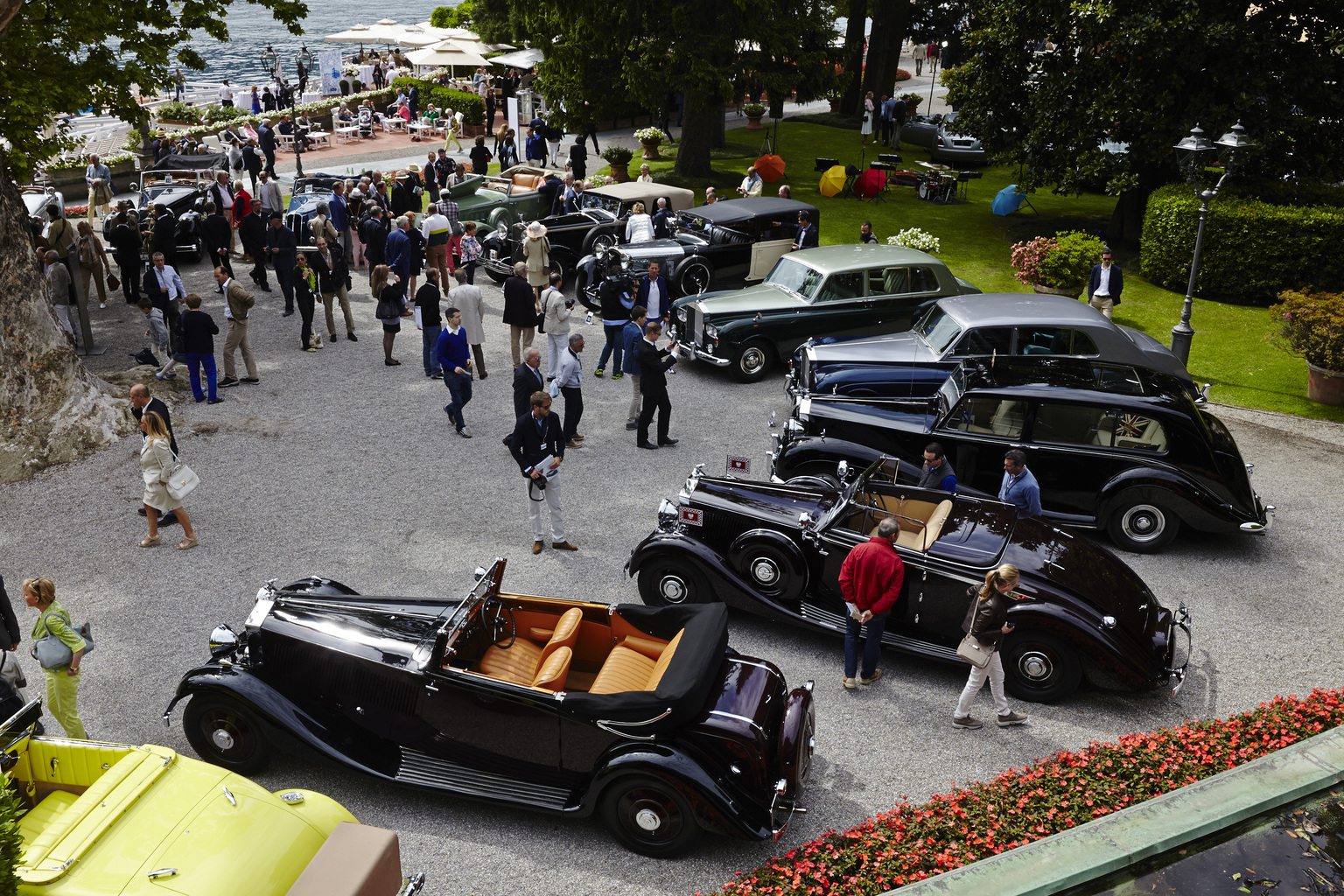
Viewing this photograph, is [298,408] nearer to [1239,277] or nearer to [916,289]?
[916,289]

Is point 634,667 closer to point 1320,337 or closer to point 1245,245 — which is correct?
point 1320,337

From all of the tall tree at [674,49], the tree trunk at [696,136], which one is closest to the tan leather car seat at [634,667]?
the tall tree at [674,49]

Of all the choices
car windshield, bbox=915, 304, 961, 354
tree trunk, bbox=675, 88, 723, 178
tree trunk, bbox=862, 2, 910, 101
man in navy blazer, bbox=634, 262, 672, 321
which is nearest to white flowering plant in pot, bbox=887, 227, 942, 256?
car windshield, bbox=915, 304, 961, 354

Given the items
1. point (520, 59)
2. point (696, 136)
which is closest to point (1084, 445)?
point (696, 136)

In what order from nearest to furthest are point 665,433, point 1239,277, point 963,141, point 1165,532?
point 1165,532, point 665,433, point 1239,277, point 963,141

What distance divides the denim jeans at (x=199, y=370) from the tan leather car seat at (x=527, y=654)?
26.2 ft

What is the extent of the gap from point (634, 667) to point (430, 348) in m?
8.51

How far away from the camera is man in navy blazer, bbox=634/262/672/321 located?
1422 centimetres

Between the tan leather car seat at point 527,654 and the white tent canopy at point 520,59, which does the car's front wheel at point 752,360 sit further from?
the white tent canopy at point 520,59

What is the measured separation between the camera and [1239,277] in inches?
698

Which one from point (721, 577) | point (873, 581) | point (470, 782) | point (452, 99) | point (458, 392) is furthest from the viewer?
point (452, 99)

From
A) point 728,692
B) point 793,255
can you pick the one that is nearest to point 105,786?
point 728,692

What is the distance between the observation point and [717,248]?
16.7 m

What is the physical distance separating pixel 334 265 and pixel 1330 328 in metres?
14.6
